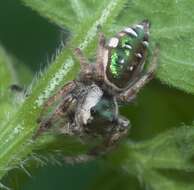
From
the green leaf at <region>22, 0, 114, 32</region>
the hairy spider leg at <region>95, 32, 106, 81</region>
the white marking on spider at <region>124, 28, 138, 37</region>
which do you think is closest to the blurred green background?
the green leaf at <region>22, 0, 114, 32</region>

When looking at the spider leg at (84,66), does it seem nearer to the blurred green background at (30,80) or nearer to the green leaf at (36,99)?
the green leaf at (36,99)

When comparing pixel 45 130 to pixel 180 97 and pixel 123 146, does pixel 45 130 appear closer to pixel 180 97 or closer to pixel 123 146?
pixel 123 146

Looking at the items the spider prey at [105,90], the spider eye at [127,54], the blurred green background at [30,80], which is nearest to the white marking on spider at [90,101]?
the spider prey at [105,90]

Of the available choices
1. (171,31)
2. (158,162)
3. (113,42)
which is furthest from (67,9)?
(158,162)

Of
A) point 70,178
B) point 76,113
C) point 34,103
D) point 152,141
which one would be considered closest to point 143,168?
point 152,141

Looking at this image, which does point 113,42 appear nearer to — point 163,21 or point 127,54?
point 127,54

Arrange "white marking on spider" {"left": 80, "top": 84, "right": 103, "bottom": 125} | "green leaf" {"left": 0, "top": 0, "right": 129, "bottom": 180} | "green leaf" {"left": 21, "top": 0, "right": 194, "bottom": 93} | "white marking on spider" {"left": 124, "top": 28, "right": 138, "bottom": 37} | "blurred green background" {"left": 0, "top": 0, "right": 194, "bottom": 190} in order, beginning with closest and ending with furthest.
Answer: "green leaf" {"left": 0, "top": 0, "right": 129, "bottom": 180}, "green leaf" {"left": 21, "top": 0, "right": 194, "bottom": 93}, "white marking on spider" {"left": 124, "top": 28, "right": 138, "bottom": 37}, "white marking on spider" {"left": 80, "top": 84, "right": 103, "bottom": 125}, "blurred green background" {"left": 0, "top": 0, "right": 194, "bottom": 190}

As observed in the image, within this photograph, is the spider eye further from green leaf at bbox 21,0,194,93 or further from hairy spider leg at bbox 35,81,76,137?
hairy spider leg at bbox 35,81,76,137
